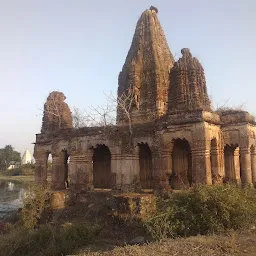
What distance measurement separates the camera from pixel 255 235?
21.8 feet

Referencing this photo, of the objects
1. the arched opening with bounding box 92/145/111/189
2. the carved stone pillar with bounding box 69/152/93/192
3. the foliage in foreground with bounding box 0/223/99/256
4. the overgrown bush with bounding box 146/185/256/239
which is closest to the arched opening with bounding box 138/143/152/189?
the arched opening with bounding box 92/145/111/189

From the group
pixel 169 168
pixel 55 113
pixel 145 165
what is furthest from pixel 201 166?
pixel 55 113

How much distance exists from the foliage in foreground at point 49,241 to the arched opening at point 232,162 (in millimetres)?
6616

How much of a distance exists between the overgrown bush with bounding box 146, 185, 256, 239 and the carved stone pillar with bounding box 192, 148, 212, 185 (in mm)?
3143

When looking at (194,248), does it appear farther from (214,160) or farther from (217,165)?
(214,160)

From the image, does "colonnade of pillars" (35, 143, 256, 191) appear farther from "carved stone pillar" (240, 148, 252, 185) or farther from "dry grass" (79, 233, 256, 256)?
"dry grass" (79, 233, 256, 256)

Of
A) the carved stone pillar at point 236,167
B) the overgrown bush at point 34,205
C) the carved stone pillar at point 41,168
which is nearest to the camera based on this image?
the overgrown bush at point 34,205

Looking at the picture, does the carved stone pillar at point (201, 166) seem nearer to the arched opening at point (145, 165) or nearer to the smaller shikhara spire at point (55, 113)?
the arched opening at point (145, 165)

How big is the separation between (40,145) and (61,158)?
2178 millimetres

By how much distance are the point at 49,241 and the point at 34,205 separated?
3.42 m

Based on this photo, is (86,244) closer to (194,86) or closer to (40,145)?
(194,86)

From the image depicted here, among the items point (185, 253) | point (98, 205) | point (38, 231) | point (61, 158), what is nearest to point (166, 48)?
point (61, 158)

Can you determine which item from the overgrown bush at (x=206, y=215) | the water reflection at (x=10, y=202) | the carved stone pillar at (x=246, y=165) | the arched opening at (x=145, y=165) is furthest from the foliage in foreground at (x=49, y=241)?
the water reflection at (x=10, y=202)

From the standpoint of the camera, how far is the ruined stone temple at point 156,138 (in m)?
12.0
